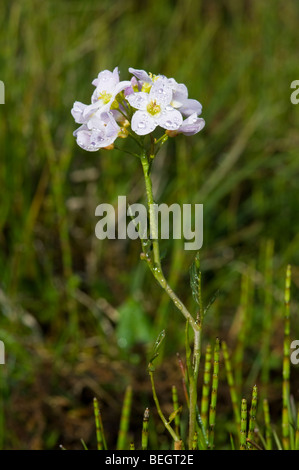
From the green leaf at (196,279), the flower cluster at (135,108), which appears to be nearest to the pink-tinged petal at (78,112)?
the flower cluster at (135,108)

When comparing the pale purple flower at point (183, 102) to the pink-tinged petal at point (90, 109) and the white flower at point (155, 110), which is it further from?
the pink-tinged petal at point (90, 109)

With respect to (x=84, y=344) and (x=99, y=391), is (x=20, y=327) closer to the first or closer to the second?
(x=84, y=344)

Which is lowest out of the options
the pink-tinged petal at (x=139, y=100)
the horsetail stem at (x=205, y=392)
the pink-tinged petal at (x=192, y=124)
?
the horsetail stem at (x=205, y=392)

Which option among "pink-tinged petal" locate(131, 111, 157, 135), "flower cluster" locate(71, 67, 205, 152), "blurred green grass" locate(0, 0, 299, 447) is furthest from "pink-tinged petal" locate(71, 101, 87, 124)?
"blurred green grass" locate(0, 0, 299, 447)

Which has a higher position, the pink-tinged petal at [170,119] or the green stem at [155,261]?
Result: the pink-tinged petal at [170,119]

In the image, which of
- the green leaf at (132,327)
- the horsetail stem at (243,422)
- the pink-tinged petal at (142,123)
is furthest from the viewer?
the green leaf at (132,327)

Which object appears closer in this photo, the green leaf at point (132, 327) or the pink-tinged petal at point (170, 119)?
the pink-tinged petal at point (170, 119)

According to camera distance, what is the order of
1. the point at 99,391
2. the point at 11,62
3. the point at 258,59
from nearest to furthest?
the point at 99,391
the point at 11,62
the point at 258,59

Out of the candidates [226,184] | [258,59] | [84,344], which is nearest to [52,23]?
[258,59]
